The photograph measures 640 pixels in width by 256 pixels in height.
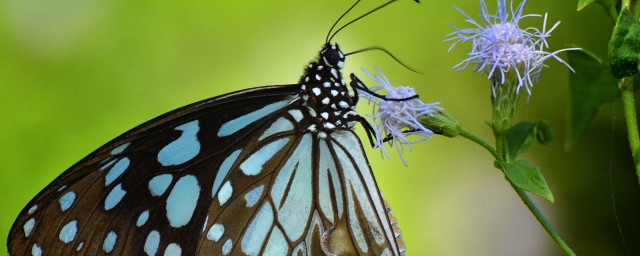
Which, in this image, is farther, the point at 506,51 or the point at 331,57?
the point at 331,57

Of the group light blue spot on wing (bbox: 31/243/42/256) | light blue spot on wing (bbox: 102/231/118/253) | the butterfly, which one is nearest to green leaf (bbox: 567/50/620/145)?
the butterfly

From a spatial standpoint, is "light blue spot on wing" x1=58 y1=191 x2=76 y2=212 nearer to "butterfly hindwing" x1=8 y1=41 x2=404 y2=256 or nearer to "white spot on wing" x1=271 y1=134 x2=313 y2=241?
"butterfly hindwing" x1=8 y1=41 x2=404 y2=256

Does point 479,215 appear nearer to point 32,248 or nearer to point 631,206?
point 631,206

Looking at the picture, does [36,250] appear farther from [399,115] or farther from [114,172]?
[399,115]

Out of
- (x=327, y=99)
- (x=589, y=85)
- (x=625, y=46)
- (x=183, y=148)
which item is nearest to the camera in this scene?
(x=625, y=46)

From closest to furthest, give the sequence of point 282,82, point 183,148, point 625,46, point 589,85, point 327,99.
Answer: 1. point 625,46
2. point 589,85
3. point 183,148
4. point 327,99
5. point 282,82

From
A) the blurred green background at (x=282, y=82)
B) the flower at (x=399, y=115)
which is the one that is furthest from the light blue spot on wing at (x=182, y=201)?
the blurred green background at (x=282, y=82)

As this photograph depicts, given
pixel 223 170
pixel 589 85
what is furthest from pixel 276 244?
pixel 589 85

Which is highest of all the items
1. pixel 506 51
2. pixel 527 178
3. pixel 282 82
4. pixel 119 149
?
pixel 282 82
